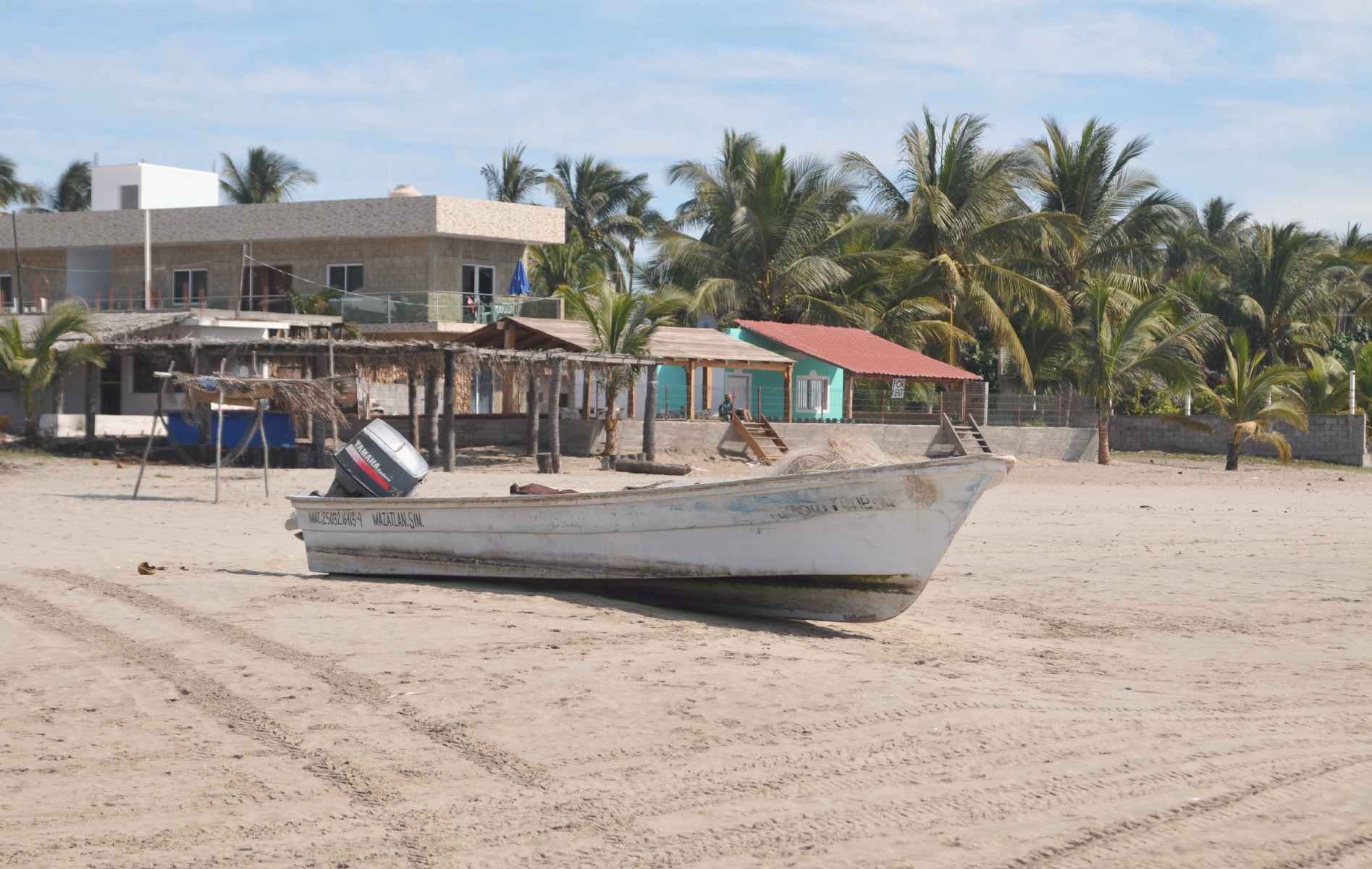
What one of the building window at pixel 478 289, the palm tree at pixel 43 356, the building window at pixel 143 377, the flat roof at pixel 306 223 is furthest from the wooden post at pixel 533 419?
the flat roof at pixel 306 223

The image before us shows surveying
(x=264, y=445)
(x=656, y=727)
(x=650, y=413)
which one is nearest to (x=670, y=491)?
(x=656, y=727)

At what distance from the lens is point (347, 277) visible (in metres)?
→ 36.2

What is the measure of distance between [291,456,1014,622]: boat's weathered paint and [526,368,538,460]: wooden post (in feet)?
48.9

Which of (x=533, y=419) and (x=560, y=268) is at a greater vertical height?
(x=560, y=268)

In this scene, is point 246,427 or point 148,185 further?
point 148,185

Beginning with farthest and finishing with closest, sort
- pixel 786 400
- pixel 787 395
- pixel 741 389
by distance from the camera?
pixel 741 389
pixel 786 400
pixel 787 395

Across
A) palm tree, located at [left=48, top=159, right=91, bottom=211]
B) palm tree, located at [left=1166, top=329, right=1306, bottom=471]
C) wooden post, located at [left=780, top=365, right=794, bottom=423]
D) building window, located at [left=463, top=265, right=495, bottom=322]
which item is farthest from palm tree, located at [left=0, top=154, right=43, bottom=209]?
palm tree, located at [left=1166, top=329, right=1306, bottom=471]

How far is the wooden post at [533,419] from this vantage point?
80.9 ft

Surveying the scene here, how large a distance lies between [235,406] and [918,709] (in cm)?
1817

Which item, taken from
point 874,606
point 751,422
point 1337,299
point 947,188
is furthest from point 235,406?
point 1337,299

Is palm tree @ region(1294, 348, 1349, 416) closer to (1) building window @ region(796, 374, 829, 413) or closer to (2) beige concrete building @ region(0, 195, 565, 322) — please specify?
(1) building window @ region(796, 374, 829, 413)

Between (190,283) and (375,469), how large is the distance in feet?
97.5

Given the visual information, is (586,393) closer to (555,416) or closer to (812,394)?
(555,416)

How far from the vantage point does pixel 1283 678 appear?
716 cm
